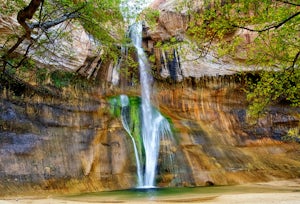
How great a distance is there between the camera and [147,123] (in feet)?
71.7

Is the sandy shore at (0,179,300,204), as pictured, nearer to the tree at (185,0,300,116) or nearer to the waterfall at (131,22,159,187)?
the tree at (185,0,300,116)

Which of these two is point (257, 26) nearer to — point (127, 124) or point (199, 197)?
point (199, 197)

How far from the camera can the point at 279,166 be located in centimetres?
2164

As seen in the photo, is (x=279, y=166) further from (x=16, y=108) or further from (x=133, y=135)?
(x=16, y=108)

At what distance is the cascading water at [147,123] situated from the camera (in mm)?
18797

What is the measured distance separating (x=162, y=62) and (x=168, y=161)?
26.3ft

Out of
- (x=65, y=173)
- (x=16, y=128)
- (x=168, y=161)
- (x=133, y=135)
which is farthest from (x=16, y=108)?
(x=168, y=161)

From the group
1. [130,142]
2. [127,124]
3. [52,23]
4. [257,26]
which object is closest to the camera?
[52,23]

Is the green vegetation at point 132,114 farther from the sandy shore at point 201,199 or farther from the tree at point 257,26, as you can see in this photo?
the tree at point 257,26

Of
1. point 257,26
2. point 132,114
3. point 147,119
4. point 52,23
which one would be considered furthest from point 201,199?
point 132,114

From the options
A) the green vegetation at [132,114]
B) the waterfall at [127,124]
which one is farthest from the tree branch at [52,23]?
the green vegetation at [132,114]

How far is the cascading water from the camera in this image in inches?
740

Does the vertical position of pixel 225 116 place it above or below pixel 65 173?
above

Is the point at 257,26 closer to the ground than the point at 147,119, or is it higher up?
higher up
